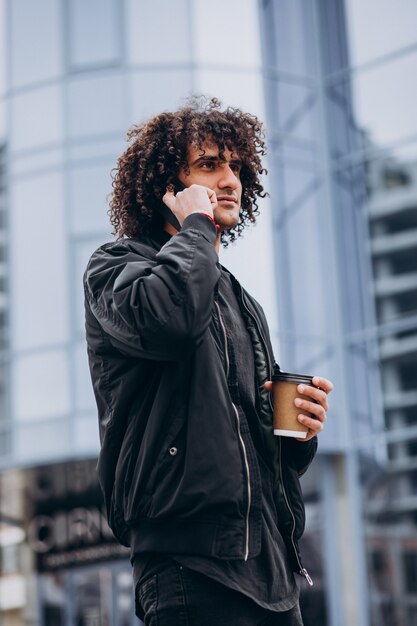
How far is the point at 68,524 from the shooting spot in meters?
17.3

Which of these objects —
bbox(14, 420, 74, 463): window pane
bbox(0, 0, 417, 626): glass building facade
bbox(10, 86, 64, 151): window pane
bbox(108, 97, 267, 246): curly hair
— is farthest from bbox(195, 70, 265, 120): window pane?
bbox(108, 97, 267, 246): curly hair

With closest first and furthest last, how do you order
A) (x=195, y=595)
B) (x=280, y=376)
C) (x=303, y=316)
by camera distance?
(x=195, y=595) < (x=280, y=376) < (x=303, y=316)

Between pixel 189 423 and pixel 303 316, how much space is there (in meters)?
12.8

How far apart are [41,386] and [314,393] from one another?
1292cm

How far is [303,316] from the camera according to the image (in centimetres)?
1528

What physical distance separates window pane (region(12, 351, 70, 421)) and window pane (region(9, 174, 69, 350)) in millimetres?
231

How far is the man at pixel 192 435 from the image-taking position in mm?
2461

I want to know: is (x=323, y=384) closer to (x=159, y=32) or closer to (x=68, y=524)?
(x=159, y=32)

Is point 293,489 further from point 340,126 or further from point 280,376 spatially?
point 340,126

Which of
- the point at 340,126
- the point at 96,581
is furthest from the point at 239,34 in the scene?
the point at 96,581

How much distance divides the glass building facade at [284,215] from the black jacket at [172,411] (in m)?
11.9

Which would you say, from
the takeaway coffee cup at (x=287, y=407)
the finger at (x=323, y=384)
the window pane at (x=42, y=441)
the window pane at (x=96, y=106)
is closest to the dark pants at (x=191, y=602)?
the takeaway coffee cup at (x=287, y=407)

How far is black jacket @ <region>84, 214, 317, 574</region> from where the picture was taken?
246cm

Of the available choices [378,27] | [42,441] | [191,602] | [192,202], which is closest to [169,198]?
[192,202]
